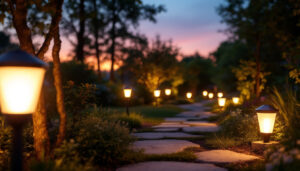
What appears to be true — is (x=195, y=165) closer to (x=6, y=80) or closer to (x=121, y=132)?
(x=121, y=132)

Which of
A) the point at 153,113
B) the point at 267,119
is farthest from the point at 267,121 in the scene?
the point at 153,113

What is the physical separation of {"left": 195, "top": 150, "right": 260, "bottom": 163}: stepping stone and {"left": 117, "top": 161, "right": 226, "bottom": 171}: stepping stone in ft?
1.39

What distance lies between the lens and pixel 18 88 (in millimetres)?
2484

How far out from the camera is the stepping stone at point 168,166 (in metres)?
4.11

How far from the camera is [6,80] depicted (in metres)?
2.47

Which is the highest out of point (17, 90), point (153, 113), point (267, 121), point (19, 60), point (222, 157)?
point (19, 60)

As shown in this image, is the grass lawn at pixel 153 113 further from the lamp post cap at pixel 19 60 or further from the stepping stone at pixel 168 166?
the lamp post cap at pixel 19 60

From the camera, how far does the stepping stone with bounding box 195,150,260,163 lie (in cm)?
471

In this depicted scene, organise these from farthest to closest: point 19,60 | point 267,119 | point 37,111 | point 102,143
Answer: point 267,119, point 102,143, point 37,111, point 19,60

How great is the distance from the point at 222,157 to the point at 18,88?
367cm

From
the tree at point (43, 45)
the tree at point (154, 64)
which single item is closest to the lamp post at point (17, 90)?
the tree at point (43, 45)

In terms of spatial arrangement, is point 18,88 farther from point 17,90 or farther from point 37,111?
point 37,111

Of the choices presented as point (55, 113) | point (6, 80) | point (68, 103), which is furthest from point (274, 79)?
point (6, 80)

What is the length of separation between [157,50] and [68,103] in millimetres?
19243
